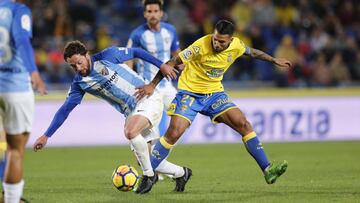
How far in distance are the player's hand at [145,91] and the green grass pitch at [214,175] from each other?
1.09 meters

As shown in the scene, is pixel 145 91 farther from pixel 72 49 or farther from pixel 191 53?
pixel 72 49

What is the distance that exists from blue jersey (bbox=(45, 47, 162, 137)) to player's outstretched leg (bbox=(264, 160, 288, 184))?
66.0 inches

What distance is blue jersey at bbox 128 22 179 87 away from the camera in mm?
10945

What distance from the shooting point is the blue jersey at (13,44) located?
6.31 metres

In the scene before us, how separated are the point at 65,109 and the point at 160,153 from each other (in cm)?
119

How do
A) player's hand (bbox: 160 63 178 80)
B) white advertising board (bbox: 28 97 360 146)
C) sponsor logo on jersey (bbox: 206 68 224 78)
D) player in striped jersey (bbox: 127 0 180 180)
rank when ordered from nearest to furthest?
player's hand (bbox: 160 63 178 80) → sponsor logo on jersey (bbox: 206 68 224 78) → player in striped jersey (bbox: 127 0 180 180) → white advertising board (bbox: 28 97 360 146)

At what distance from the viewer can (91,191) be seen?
354 inches

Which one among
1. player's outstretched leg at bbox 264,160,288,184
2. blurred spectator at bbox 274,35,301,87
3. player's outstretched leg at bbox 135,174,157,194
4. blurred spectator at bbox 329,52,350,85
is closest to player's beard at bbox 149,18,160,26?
player's outstretched leg at bbox 135,174,157,194

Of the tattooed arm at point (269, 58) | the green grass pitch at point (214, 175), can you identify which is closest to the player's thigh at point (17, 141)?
the green grass pitch at point (214, 175)

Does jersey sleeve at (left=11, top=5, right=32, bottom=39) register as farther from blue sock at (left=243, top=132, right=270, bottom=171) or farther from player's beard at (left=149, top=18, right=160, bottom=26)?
player's beard at (left=149, top=18, right=160, bottom=26)

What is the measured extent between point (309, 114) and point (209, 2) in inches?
183

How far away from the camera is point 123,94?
8594 mm

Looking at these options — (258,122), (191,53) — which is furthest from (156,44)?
(258,122)

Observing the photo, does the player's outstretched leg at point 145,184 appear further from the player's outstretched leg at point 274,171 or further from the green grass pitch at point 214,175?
the player's outstretched leg at point 274,171
